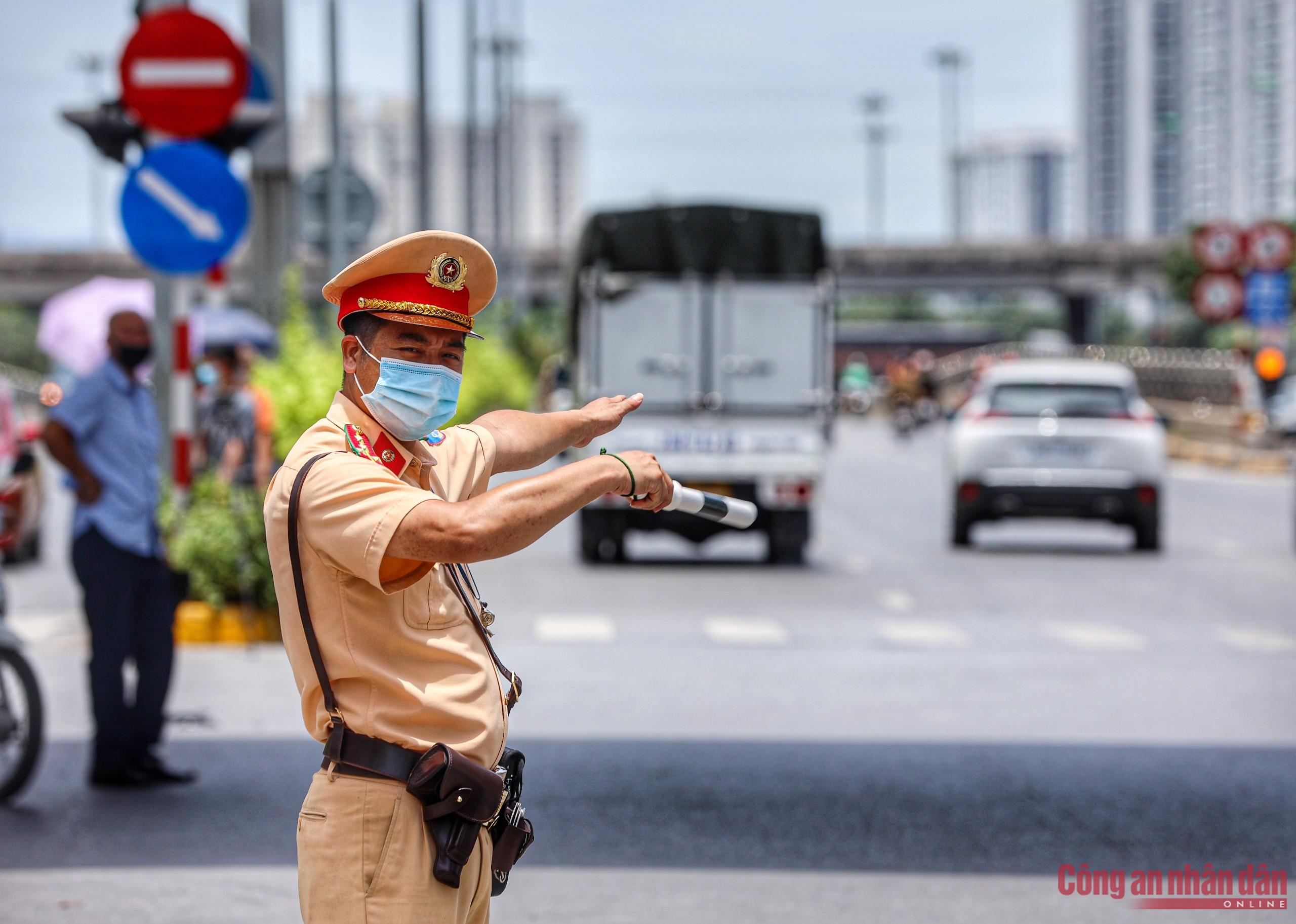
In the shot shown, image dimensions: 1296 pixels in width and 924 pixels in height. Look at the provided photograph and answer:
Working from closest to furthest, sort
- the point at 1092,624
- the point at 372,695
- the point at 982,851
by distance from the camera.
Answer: the point at 372,695, the point at 982,851, the point at 1092,624

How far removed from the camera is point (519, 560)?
677 inches

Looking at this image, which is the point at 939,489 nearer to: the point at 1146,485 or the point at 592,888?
the point at 1146,485

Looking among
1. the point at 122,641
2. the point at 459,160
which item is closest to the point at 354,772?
the point at 122,641

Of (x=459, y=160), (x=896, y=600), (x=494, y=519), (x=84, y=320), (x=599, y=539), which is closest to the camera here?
(x=494, y=519)

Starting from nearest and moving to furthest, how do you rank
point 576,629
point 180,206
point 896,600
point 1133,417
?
1. point 180,206
2. point 576,629
3. point 896,600
4. point 1133,417

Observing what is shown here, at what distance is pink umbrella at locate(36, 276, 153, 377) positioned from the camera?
910 inches

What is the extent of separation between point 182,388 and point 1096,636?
19.1 feet

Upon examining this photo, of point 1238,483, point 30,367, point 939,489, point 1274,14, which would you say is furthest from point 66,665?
point 1274,14

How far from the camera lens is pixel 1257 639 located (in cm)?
1191

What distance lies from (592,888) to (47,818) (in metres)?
2.23

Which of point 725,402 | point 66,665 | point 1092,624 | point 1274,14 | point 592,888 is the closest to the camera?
point 592,888

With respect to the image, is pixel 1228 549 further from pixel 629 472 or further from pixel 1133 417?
pixel 629 472

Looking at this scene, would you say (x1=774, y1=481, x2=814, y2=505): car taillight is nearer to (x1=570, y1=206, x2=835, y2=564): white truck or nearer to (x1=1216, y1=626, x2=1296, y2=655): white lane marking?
(x1=570, y1=206, x2=835, y2=564): white truck

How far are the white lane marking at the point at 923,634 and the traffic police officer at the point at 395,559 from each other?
28.8 ft
